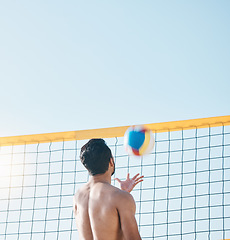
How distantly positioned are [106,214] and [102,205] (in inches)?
2.7

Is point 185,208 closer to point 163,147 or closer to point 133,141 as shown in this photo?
point 163,147

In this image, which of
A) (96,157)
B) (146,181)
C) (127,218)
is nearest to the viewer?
(127,218)

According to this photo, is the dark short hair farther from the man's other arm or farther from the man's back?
the man's other arm

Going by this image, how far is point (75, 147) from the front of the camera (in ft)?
23.4

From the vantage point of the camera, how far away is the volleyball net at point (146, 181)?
6324 millimetres

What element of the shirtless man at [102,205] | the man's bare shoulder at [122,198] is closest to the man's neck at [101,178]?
the shirtless man at [102,205]

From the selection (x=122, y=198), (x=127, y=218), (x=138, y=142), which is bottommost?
(x=127, y=218)

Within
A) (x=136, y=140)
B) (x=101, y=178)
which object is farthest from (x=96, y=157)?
(x=136, y=140)

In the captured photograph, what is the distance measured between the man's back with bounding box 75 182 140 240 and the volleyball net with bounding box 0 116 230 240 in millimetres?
2458

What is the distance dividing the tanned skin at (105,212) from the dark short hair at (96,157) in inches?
1.6

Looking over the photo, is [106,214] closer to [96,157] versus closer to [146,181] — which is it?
[96,157]

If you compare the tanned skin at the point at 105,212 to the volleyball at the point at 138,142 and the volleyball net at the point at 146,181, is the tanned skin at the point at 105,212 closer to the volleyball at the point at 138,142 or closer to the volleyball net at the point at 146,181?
the volleyball at the point at 138,142

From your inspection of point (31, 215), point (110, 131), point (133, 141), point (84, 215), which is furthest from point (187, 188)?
point (84, 215)

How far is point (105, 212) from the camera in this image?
149 inches
